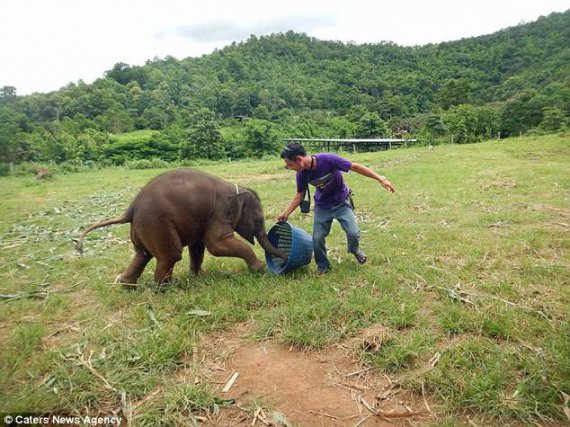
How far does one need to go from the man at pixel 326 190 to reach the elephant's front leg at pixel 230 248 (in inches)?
30.5

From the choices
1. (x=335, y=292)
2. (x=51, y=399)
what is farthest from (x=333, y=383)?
(x=51, y=399)

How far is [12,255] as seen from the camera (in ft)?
28.3

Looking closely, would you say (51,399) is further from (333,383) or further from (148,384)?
(333,383)

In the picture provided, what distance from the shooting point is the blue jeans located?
612 cm

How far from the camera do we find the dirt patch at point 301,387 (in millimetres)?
3309

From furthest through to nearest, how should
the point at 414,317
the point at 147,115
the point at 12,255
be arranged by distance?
the point at 147,115
the point at 12,255
the point at 414,317

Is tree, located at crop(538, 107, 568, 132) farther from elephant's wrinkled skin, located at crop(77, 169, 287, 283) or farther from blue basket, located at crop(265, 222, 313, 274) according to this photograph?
elephant's wrinkled skin, located at crop(77, 169, 287, 283)

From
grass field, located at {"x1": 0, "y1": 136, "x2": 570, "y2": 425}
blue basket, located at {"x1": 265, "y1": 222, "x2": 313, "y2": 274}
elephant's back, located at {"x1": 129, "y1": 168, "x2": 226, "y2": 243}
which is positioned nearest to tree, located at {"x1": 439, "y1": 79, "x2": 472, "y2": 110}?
grass field, located at {"x1": 0, "y1": 136, "x2": 570, "y2": 425}

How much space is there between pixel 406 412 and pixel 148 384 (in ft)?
7.17

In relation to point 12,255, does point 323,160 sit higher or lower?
higher

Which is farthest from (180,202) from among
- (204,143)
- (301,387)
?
(204,143)

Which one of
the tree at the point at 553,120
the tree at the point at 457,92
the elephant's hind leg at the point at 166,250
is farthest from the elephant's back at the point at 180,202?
the tree at the point at 457,92

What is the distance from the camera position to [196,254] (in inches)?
261

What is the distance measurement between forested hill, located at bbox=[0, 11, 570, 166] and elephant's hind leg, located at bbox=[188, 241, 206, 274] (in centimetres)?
4253
